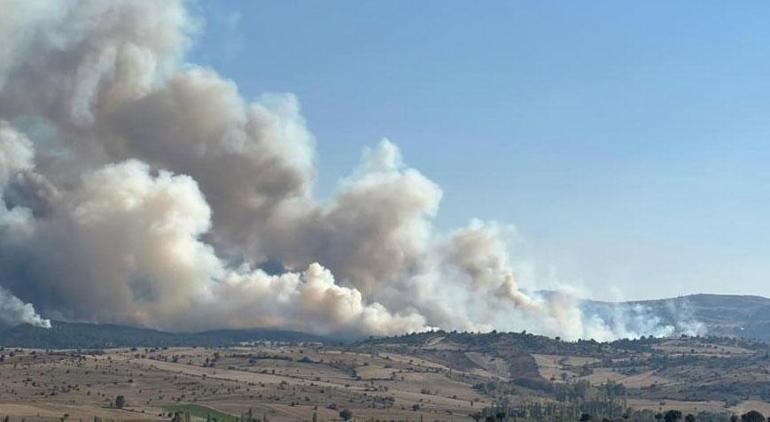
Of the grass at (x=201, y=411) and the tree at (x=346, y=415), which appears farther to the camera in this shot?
the tree at (x=346, y=415)

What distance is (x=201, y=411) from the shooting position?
186 meters

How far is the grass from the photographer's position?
178 metres

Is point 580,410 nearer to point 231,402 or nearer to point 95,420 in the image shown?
point 231,402

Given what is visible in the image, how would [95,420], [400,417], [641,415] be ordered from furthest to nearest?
1. [400,417]
2. [641,415]
3. [95,420]

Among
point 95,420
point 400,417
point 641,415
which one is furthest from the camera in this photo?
point 400,417

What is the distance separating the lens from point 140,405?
19062 cm

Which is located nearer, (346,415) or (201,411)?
(201,411)

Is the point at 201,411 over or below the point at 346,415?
below

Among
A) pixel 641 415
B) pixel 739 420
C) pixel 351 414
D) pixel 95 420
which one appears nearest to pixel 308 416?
pixel 351 414

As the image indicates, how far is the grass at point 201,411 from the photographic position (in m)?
178

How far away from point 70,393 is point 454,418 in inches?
2710

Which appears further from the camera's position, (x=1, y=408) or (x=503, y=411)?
(x=503, y=411)

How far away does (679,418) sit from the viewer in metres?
178

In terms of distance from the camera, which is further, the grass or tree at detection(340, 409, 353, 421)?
tree at detection(340, 409, 353, 421)
